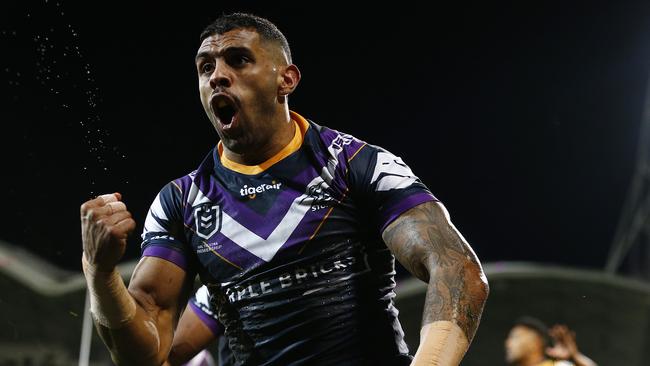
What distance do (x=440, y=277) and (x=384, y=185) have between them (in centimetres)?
46

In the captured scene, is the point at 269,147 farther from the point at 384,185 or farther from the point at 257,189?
the point at 384,185

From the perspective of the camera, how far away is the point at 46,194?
28.3 feet

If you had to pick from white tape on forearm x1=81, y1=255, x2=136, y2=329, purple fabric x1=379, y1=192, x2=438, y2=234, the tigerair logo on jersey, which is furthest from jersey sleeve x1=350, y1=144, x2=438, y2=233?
white tape on forearm x1=81, y1=255, x2=136, y2=329

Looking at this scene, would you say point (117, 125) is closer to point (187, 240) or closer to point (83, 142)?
point (83, 142)

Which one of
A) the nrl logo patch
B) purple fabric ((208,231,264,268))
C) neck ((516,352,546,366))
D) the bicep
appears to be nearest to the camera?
the bicep

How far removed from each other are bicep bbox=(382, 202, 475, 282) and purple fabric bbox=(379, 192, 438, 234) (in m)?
0.02

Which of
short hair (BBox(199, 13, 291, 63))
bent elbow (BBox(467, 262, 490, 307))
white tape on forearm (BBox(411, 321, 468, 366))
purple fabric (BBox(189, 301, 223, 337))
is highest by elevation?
short hair (BBox(199, 13, 291, 63))

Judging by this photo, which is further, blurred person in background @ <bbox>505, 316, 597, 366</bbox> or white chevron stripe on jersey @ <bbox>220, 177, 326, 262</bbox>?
blurred person in background @ <bbox>505, 316, 597, 366</bbox>

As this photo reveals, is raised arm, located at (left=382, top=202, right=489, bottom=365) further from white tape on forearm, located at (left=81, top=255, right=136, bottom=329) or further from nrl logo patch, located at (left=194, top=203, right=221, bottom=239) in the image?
white tape on forearm, located at (left=81, top=255, right=136, bottom=329)


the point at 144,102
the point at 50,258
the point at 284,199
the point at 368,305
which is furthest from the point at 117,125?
the point at 50,258

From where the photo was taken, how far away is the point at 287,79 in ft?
11.8

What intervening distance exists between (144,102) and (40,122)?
2461 millimetres

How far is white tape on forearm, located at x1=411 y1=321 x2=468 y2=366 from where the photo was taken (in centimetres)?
261

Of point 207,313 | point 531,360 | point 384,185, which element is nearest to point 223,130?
point 384,185
